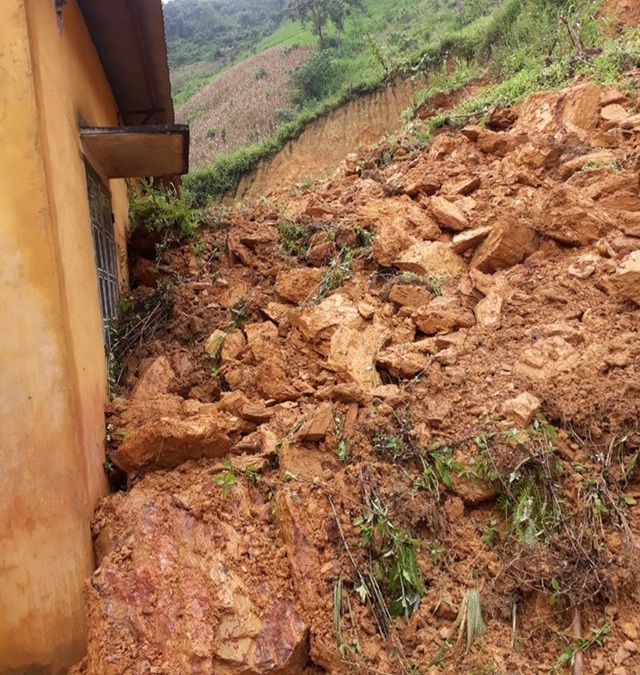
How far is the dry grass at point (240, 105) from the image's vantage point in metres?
20.9

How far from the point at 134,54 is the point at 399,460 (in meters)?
4.21

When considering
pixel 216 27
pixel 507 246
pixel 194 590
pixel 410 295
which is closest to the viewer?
Answer: pixel 194 590

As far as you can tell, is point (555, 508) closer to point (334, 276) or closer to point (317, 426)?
point (317, 426)

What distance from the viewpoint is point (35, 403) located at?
2773 millimetres

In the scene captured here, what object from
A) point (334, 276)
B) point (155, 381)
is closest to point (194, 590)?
point (155, 381)

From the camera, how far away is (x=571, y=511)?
2660mm

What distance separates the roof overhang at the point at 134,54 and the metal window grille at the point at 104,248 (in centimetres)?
125

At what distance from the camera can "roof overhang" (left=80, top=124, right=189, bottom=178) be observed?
149 inches

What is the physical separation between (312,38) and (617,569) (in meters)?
33.0

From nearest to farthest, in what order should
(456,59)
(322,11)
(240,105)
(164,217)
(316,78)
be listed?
(164,217) < (456,59) < (316,78) < (240,105) < (322,11)

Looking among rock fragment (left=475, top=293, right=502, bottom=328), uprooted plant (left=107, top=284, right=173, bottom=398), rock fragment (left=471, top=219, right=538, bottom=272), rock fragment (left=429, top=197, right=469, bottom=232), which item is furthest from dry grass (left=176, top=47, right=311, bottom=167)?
rock fragment (left=475, top=293, right=502, bottom=328)

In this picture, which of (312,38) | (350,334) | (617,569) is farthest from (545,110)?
(312,38)

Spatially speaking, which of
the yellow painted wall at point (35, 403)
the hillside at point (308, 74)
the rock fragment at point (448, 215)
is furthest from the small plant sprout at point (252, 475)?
the hillside at point (308, 74)

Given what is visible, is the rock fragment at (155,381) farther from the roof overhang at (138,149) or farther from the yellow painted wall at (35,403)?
the roof overhang at (138,149)
